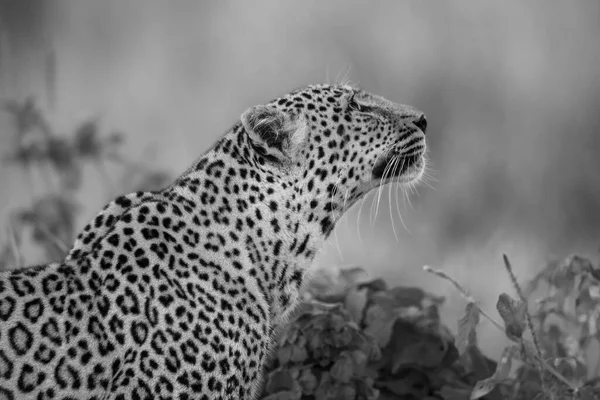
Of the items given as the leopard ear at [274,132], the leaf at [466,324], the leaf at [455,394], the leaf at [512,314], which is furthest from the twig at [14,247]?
the leaf at [512,314]

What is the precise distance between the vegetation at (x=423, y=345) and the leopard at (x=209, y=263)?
0.79m

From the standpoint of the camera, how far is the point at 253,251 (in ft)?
15.2

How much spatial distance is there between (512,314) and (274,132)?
61.4 inches

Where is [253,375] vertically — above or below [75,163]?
below

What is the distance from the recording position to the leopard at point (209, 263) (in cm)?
415

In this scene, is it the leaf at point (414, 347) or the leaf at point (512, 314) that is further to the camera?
the leaf at point (414, 347)

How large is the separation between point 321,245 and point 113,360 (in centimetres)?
124

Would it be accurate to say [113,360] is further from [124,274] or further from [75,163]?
[75,163]

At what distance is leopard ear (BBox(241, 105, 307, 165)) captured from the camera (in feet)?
15.1

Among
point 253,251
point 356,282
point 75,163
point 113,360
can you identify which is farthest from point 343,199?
point 75,163

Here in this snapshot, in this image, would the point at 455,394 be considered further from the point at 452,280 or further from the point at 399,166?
the point at 399,166

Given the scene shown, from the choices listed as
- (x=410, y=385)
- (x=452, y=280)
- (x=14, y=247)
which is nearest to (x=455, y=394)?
(x=410, y=385)

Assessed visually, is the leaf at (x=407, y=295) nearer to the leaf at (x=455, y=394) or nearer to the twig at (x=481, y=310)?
the leaf at (x=455, y=394)

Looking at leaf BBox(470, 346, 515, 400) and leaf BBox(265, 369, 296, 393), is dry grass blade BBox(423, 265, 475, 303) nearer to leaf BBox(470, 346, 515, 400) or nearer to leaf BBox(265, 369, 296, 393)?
leaf BBox(470, 346, 515, 400)
